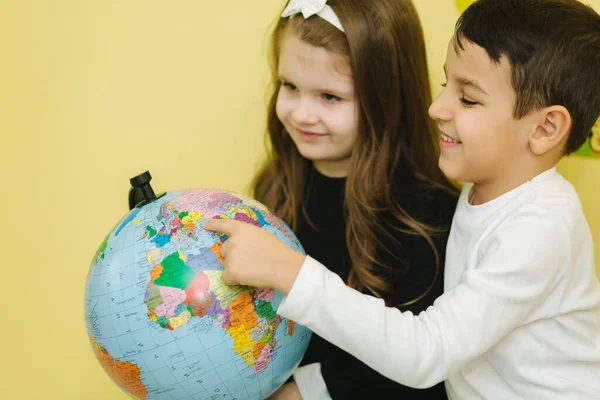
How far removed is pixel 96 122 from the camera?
1845 mm

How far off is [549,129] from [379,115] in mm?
435

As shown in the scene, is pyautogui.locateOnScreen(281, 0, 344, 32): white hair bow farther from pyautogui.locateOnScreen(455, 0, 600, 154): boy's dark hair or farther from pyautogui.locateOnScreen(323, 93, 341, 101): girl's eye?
pyautogui.locateOnScreen(455, 0, 600, 154): boy's dark hair

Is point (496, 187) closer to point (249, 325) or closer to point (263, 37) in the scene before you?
point (249, 325)

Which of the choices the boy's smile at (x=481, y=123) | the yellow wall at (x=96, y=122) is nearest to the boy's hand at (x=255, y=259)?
the boy's smile at (x=481, y=123)

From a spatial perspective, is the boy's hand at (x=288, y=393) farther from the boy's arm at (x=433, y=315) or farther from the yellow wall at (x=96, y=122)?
the yellow wall at (x=96, y=122)

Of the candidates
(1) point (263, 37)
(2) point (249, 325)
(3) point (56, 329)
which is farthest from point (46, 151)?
(2) point (249, 325)

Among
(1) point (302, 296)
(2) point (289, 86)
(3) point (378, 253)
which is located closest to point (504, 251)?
(1) point (302, 296)

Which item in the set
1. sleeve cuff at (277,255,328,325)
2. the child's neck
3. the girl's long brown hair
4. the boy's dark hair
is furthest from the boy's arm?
the girl's long brown hair

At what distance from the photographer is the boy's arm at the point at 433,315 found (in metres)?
1.03

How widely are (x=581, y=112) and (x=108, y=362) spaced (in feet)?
3.31

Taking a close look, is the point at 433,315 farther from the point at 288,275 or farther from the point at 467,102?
the point at 467,102

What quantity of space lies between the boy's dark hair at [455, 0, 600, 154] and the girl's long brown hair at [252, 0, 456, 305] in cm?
30

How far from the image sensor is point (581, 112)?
3.78 ft

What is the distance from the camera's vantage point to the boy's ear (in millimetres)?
1126
